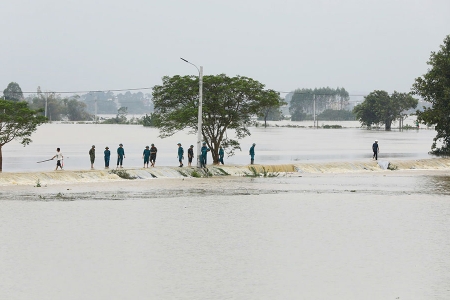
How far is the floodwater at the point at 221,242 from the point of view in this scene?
51.6 feet

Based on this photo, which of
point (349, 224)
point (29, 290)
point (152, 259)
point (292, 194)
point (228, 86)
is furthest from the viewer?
point (228, 86)

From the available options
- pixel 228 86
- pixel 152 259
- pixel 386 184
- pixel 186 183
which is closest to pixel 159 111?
pixel 228 86

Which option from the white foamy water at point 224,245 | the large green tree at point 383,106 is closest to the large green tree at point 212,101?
the white foamy water at point 224,245

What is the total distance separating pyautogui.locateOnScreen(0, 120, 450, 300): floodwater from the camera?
15727 mm

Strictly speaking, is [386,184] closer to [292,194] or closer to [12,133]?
[292,194]

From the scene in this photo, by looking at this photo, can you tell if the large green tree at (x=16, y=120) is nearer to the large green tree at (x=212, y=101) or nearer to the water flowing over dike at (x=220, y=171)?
the water flowing over dike at (x=220, y=171)

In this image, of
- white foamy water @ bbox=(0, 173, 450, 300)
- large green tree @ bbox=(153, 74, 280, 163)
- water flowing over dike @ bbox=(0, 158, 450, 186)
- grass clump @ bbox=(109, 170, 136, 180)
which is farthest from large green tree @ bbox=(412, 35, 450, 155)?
grass clump @ bbox=(109, 170, 136, 180)

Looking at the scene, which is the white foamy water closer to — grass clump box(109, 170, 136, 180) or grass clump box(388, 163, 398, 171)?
grass clump box(109, 170, 136, 180)

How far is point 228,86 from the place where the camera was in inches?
1882

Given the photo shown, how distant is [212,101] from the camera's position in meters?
48.2

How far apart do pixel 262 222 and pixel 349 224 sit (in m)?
3.05

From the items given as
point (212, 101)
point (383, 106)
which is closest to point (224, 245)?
point (212, 101)

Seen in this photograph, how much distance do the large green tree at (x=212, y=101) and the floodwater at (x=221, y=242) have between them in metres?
10.7

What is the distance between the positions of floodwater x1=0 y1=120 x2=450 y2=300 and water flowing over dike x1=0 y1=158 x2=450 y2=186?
1.77m
